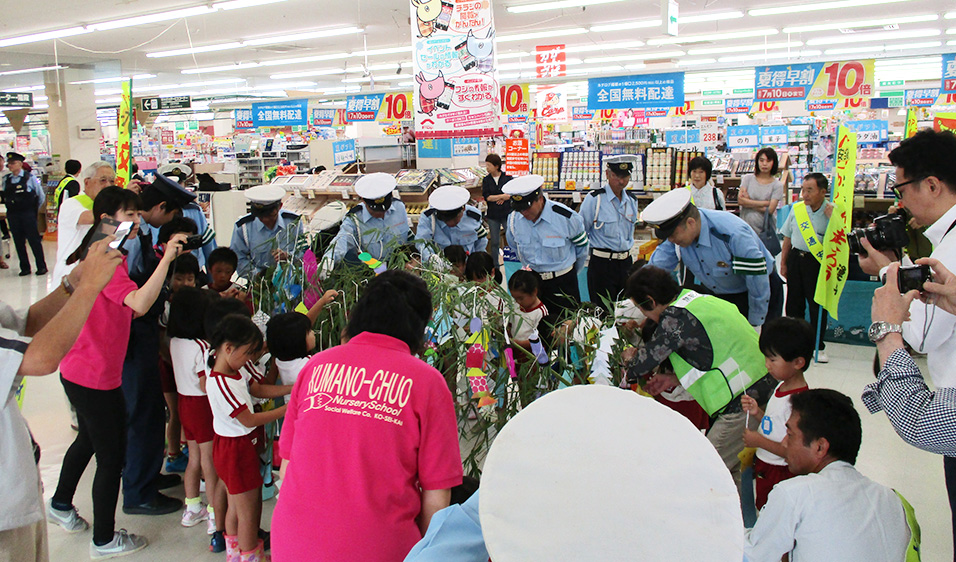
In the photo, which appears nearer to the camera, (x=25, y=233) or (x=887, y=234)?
(x=887, y=234)

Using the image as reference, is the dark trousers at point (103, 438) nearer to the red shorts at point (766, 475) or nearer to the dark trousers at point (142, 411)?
the dark trousers at point (142, 411)

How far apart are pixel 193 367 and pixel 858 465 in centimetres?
330

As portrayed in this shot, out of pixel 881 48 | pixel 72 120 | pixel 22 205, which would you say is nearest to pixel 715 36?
pixel 881 48

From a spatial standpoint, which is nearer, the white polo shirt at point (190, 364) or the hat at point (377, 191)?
the white polo shirt at point (190, 364)

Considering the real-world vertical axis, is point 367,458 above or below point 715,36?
below

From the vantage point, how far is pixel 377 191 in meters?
4.32

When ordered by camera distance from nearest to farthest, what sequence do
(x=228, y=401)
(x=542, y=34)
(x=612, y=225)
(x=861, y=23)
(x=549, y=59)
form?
(x=228, y=401), (x=612, y=225), (x=861, y=23), (x=549, y=59), (x=542, y=34)

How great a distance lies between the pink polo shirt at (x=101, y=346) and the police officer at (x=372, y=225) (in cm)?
104

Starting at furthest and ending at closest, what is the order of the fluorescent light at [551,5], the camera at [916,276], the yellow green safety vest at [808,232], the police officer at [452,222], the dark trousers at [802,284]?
the fluorescent light at [551,5] → the dark trousers at [802,284] → the yellow green safety vest at [808,232] → the police officer at [452,222] → the camera at [916,276]

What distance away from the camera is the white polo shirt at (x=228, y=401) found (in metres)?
2.48

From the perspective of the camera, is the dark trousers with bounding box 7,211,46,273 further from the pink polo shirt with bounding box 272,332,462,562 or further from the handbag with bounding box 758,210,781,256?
the pink polo shirt with bounding box 272,332,462,562

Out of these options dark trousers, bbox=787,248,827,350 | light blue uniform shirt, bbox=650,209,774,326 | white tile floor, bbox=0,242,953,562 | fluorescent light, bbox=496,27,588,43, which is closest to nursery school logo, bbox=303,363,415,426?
white tile floor, bbox=0,242,953,562

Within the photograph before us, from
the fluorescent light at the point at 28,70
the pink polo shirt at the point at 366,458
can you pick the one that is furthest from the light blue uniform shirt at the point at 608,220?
the fluorescent light at the point at 28,70

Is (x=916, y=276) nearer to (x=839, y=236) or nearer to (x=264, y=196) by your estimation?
(x=839, y=236)
